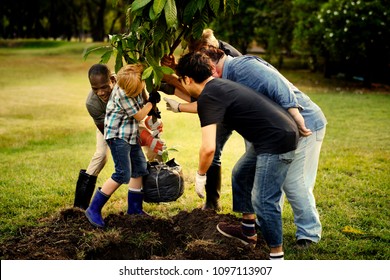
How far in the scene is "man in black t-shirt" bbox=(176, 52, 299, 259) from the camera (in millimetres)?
4121

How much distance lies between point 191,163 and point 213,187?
2.31 meters

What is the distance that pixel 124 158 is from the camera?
5133 millimetres

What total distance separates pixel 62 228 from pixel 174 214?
1237 millimetres

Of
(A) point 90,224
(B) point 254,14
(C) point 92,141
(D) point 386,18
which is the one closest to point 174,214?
(A) point 90,224

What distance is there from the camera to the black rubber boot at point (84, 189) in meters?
5.89

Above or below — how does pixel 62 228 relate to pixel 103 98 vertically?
below

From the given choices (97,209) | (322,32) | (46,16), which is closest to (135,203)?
(97,209)

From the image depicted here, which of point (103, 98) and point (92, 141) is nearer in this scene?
point (103, 98)

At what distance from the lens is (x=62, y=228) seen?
17.2 feet

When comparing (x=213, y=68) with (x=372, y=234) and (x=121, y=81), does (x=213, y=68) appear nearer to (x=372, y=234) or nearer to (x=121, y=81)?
(x=121, y=81)

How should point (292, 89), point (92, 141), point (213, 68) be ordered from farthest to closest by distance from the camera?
1. point (92, 141)
2. point (292, 89)
3. point (213, 68)

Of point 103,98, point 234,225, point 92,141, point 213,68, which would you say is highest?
point 213,68

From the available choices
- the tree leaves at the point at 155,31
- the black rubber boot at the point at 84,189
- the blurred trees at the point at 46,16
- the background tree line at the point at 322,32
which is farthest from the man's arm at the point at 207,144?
the blurred trees at the point at 46,16

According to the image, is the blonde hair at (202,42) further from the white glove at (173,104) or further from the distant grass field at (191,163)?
the distant grass field at (191,163)
